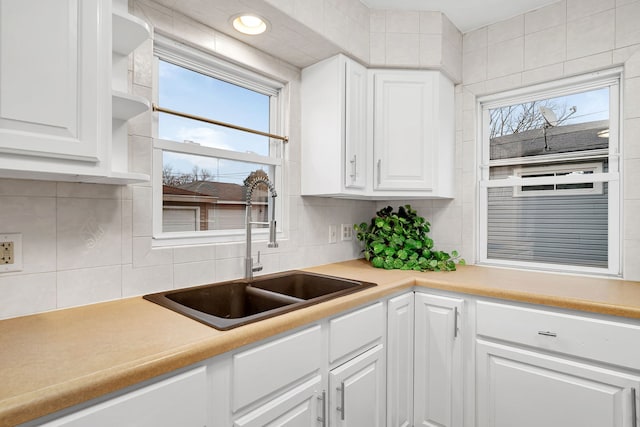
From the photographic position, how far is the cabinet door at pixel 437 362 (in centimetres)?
172

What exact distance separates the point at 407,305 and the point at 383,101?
122 centimetres

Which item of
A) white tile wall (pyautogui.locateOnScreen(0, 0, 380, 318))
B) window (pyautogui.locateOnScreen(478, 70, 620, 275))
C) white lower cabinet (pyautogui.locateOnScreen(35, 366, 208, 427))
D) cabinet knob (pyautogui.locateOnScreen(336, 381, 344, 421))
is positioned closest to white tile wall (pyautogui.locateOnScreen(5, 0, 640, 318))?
white tile wall (pyautogui.locateOnScreen(0, 0, 380, 318))

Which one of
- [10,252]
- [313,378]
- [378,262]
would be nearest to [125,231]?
[10,252]

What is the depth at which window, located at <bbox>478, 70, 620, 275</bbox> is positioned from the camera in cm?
193

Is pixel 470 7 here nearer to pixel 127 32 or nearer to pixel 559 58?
pixel 559 58

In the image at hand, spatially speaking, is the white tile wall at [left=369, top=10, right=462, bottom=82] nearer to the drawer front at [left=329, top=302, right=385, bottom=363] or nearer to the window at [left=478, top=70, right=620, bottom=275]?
the window at [left=478, top=70, right=620, bottom=275]

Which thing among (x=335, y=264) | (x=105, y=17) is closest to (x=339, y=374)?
(x=335, y=264)

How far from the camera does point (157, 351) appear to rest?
0.87m

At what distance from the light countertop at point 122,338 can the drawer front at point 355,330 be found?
0.22 feet

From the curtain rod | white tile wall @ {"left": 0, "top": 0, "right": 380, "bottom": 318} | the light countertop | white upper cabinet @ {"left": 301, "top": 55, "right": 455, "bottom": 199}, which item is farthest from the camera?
white upper cabinet @ {"left": 301, "top": 55, "right": 455, "bottom": 199}

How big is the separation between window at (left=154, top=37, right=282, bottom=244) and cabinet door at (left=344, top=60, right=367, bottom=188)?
0.42m

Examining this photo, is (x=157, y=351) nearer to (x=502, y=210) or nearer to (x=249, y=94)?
(x=249, y=94)

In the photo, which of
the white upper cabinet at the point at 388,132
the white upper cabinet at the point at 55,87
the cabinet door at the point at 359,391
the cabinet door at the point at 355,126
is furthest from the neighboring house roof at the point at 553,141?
the white upper cabinet at the point at 55,87

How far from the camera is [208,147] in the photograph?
171 cm
